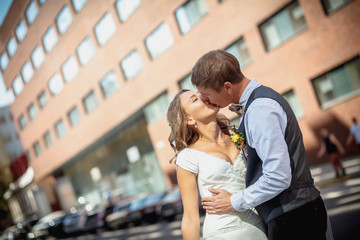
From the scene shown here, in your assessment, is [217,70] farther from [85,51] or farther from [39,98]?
[39,98]

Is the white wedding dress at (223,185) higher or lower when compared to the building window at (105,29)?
lower

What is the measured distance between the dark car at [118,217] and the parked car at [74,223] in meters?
2.49

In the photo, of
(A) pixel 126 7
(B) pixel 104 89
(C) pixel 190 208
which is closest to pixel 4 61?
(B) pixel 104 89

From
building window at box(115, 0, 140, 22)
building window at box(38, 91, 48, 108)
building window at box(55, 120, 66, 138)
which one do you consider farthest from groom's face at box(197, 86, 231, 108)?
building window at box(38, 91, 48, 108)

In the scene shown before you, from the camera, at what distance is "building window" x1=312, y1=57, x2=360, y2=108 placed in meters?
13.2

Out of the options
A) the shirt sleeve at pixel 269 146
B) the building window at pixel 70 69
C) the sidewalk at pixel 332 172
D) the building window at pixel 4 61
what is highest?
the building window at pixel 4 61

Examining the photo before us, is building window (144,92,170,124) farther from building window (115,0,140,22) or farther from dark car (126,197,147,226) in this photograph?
dark car (126,197,147,226)

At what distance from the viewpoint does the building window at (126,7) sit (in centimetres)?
2016

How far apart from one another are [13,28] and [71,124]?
42.0 feet

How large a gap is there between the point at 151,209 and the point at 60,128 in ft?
63.9

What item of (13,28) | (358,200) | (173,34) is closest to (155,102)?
(173,34)

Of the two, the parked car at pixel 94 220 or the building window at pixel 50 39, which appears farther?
the building window at pixel 50 39

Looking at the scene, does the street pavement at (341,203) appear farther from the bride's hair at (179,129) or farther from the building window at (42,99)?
the building window at (42,99)

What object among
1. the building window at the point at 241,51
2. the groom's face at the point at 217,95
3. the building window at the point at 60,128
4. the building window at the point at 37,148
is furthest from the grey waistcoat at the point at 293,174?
the building window at the point at 37,148
